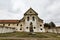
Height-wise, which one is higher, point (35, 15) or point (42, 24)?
point (35, 15)

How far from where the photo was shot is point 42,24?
50.3m

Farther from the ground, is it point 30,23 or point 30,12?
point 30,12

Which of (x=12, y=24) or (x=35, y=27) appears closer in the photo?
(x=35, y=27)

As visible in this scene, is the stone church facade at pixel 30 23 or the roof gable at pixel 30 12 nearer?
the stone church facade at pixel 30 23

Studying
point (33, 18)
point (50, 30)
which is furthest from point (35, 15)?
point (50, 30)

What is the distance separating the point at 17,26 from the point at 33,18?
8.35 metres

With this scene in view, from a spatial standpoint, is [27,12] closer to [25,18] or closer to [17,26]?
[25,18]

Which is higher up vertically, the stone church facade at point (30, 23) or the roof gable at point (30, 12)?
the roof gable at point (30, 12)

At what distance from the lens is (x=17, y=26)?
173 ft

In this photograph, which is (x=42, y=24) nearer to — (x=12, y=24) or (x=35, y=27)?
(x=35, y=27)

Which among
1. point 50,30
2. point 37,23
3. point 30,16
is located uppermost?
point 30,16

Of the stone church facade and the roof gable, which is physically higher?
the roof gable

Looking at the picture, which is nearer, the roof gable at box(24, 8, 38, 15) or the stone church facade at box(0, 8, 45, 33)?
the stone church facade at box(0, 8, 45, 33)

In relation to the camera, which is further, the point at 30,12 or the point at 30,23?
the point at 30,12
